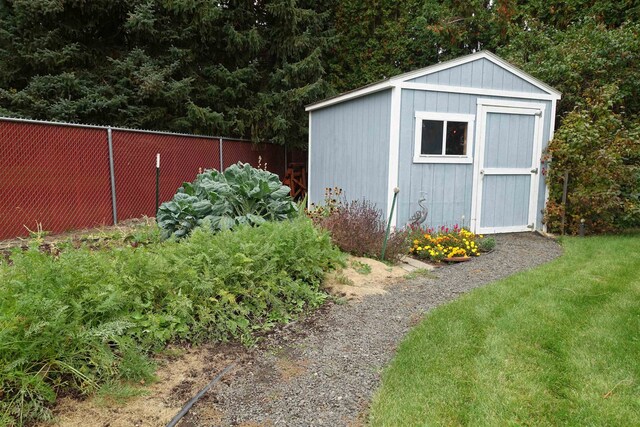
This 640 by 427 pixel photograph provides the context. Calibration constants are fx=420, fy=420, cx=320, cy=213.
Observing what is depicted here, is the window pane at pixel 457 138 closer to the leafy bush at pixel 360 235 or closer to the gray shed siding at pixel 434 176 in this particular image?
the gray shed siding at pixel 434 176

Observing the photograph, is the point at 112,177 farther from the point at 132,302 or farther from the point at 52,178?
the point at 132,302

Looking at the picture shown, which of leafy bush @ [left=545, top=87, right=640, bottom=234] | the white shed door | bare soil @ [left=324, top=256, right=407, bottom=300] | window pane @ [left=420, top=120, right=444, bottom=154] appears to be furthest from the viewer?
the white shed door

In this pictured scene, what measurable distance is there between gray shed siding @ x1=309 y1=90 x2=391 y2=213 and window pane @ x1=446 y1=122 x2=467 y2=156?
1.04 meters

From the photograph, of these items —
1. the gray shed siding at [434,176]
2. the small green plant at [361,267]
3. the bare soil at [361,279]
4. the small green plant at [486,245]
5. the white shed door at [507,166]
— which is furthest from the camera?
the white shed door at [507,166]

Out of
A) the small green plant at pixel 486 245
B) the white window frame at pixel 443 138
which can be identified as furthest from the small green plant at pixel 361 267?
the white window frame at pixel 443 138

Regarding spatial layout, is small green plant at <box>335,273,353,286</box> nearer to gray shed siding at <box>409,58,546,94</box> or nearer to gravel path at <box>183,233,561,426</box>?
gravel path at <box>183,233,561,426</box>

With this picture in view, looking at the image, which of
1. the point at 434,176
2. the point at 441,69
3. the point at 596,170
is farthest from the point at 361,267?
the point at 596,170

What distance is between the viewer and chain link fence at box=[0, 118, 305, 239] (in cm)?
553

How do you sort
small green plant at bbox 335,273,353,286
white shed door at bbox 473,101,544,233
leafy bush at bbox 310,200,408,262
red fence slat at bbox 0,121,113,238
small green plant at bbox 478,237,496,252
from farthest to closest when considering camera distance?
white shed door at bbox 473,101,544,233
small green plant at bbox 478,237,496,252
red fence slat at bbox 0,121,113,238
leafy bush at bbox 310,200,408,262
small green plant at bbox 335,273,353,286

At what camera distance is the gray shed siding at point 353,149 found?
20.4 ft

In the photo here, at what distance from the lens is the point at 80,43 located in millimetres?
9523

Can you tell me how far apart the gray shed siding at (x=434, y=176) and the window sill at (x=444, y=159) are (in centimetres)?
5

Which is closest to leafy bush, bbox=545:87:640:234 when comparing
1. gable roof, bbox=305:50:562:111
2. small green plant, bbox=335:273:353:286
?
gable roof, bbox=305:50:562:111

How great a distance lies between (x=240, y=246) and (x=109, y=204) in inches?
175
